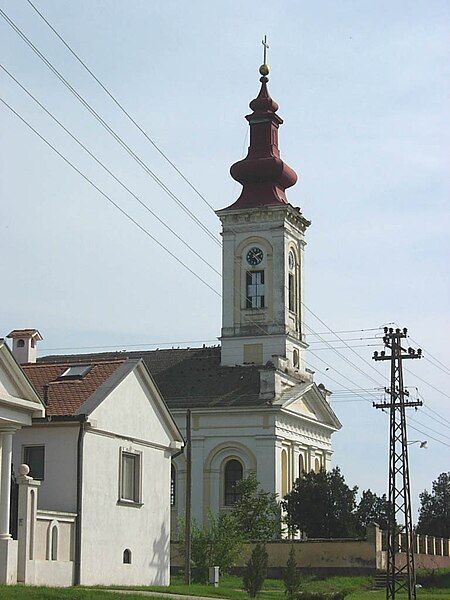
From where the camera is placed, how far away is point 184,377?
223 ft

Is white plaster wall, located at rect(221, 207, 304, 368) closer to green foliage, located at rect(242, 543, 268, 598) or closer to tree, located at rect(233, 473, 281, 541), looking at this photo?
tree, located at rect(233, 473, 281, 541)

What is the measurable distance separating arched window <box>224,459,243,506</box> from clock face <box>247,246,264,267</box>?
12.3 metres

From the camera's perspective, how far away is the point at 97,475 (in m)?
33.1

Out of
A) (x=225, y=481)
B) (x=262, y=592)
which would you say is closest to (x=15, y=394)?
(x=262, y=592)

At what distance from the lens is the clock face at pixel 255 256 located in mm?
71688

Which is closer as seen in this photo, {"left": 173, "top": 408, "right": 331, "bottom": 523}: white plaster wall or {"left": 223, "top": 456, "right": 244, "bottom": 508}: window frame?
{"left": 173, "top": 408, "right": 331, "bottom": 523}: white plaster wall

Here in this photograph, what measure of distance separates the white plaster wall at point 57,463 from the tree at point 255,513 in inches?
864

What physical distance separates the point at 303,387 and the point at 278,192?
11.6 m

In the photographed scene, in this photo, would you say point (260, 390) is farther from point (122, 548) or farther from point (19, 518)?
point (19, 518)

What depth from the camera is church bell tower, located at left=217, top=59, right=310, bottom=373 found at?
7006 centimetres

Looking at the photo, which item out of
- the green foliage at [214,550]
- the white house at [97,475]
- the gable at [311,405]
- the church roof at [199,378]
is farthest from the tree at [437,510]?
the white house at [97,475]

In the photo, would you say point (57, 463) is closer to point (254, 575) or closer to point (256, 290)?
point (254, 575)

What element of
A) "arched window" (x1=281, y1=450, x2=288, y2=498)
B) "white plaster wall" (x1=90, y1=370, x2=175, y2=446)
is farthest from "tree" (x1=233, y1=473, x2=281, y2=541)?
"white plaster wall" (x1=90, y1=370, x2=175, y2=446)

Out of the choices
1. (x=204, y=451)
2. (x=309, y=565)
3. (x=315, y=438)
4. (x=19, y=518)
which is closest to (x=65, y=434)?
(x=19, y=518)
